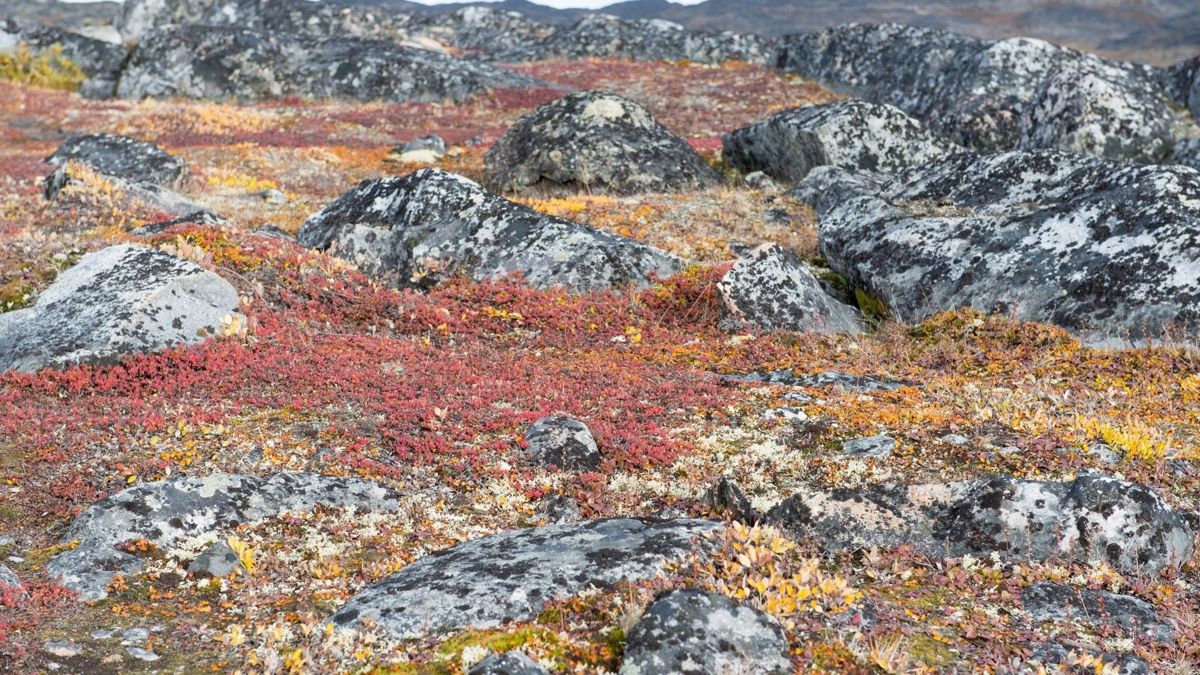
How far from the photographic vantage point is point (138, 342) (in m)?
13.3

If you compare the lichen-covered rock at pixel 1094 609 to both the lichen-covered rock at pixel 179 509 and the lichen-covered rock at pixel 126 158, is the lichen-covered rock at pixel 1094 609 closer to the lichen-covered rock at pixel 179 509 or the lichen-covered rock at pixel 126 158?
the lichen-covered rock at pixel 179 509

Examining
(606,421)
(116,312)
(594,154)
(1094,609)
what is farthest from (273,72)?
(1094,609)

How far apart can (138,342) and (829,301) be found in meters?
12.0

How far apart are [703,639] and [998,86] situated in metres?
41.6

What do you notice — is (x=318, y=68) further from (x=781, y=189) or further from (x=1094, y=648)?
(x=1094, y=648)

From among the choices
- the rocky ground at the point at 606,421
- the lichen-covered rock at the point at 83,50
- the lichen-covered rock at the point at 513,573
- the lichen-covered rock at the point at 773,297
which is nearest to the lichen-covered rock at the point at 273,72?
the lichen-covered rock at the point at 83,50

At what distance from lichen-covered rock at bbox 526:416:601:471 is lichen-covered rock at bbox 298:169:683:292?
23.9 feet

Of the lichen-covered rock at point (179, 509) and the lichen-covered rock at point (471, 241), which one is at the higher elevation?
the lichen-covered rock at point (179, 509)

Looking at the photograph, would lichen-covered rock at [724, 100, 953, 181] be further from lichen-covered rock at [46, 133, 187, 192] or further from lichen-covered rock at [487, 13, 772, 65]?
lichen-covered rock at [487, 13, 772, 65]

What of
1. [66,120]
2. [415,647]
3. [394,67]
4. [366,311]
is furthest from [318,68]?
[415,647]

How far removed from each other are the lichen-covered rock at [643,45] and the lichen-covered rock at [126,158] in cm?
4545

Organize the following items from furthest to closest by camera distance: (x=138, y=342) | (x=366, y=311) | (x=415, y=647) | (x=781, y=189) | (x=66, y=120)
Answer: (x=66, y=120), (x=781, y=189), (x=366, y=311), (x=138, y=342), (x=415, y=647)

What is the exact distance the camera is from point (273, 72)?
50.0 meters

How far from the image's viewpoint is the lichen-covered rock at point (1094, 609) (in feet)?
22.5
